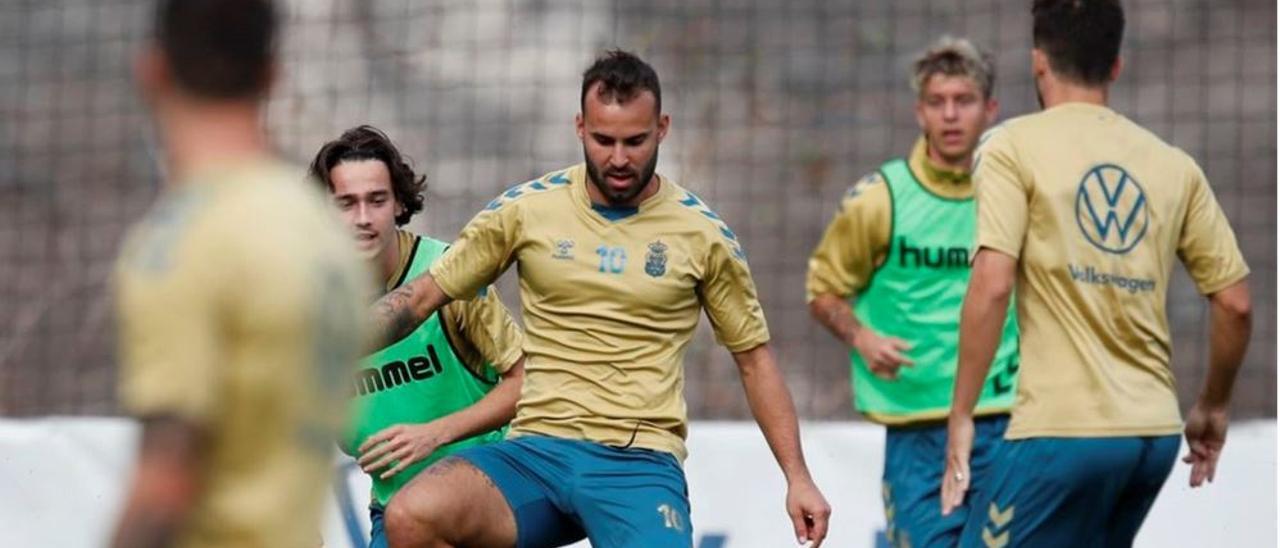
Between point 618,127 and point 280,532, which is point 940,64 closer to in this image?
point 618,127

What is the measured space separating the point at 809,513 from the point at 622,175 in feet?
3.33

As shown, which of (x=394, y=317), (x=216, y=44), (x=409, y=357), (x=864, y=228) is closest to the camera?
(x=216, y=44)

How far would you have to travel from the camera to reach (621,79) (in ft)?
20.8

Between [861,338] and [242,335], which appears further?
[861,338]

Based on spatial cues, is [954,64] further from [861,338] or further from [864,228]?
[861,338]

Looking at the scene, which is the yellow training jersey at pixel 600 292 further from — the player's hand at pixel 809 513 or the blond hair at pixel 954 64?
the blond hair at pixel 954 64

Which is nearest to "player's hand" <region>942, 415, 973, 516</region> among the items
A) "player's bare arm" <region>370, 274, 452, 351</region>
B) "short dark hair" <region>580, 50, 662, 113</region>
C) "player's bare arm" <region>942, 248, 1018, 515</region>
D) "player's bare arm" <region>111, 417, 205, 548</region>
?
"player's bare arm" <region>942, 248, 1018, 515</region>

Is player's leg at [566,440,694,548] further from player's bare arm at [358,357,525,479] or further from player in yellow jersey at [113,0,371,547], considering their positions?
player in yellow jersey at [113,0,371,547]

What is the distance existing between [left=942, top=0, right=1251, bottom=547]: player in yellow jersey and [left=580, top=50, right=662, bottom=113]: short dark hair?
922mm

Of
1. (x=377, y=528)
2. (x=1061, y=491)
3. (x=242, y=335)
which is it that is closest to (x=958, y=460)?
(x=1061, y=491)

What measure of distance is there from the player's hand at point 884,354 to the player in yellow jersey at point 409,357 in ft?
5.49

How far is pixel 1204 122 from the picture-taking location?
519 inches

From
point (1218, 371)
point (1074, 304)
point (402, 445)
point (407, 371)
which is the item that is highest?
point (1074, 304)

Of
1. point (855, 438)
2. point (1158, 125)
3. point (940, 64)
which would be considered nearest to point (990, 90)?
point (940, 64)
